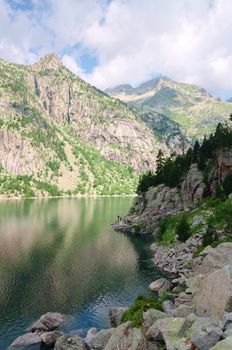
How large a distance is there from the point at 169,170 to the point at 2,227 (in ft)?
244

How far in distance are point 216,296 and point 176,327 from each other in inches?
277

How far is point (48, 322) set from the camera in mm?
64938

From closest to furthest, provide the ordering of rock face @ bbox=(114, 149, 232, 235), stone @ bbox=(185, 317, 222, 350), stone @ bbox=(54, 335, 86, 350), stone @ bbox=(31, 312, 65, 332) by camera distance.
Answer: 1. stone @ bbox=(185, 317, 222, 350)
2. stone @ bbox=(54, 335, 86, 350)
3. stone @ bbox=(31, 312, 65, 332)
4. rock face @ bbox=(114, 149, 232, 235)

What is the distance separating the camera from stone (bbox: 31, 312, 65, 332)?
209 ft

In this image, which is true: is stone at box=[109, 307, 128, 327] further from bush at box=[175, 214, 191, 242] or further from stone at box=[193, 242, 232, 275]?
bush at box=[175, 214, 191, 242]

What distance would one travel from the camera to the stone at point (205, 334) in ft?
113

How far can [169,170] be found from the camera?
566 feet

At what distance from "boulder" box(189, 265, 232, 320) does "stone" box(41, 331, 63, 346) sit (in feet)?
72.5

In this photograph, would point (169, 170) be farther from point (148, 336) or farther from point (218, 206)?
point (148, 336)

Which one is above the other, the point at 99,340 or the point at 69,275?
the point at 99,340

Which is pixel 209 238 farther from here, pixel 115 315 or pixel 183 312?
pixel 183 312

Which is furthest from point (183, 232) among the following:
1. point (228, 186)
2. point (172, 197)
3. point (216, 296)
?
point (216, 296)

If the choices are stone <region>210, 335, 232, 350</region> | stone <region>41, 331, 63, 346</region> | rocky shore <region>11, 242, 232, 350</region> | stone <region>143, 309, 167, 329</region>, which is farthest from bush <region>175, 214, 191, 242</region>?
stone <region>210, 335, 232, 350</region>

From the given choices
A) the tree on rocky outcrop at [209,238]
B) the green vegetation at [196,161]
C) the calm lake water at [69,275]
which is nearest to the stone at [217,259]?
the calm lake water at [69,275]
